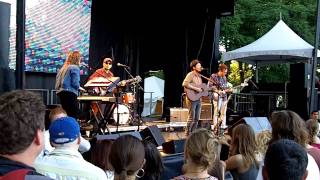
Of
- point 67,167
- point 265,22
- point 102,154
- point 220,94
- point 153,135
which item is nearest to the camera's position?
point 67,167

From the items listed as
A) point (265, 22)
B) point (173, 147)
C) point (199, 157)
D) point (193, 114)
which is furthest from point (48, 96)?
point (265, 22)

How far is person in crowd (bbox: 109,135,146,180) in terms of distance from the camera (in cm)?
263

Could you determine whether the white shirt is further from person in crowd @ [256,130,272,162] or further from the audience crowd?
person in crowd @ [256,130,272,162]

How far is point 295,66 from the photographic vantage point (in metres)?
10.7

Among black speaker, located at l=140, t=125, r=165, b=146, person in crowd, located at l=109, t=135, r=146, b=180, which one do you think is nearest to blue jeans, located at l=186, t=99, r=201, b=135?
black speaker, located at l=140, t=125, r=165, b=146

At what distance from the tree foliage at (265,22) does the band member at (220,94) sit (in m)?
9.57

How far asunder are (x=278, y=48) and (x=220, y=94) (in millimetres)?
3987

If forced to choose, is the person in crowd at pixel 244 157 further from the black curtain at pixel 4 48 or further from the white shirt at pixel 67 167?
the black curtain at pixel 4 48

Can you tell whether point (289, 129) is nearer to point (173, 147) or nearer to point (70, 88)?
point (173, 147)

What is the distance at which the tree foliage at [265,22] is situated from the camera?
19938 mm

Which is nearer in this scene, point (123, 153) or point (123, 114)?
point (123, 153)

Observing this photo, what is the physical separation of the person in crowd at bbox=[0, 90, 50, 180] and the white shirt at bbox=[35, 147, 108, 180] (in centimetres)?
93

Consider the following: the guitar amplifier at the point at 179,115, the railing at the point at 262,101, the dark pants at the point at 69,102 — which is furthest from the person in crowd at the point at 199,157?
the railing at the point at 262,101

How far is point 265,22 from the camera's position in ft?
66.4
